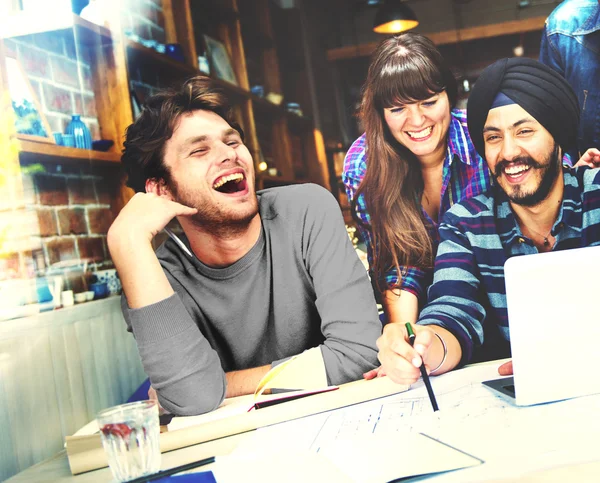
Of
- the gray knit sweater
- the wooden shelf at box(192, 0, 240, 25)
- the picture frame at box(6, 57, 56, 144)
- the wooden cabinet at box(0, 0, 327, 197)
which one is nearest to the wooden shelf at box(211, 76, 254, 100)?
the wooden cabinet at box(0, 0, 327, 197)

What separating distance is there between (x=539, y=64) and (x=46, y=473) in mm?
1951

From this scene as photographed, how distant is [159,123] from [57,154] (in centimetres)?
36

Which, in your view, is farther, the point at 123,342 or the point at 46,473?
the point at 123,342

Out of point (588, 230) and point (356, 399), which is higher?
point (588, 230)

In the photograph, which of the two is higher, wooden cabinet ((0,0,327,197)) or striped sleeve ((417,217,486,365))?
wooden cabinet ((0,0,327,197))

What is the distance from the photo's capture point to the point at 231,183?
2133mm

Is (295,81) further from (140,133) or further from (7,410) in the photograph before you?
(7,410)

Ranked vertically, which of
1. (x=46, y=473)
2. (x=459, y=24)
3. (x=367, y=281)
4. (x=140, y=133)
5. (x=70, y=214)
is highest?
(x=459, y=24)

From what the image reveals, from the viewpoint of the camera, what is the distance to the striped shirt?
212cm

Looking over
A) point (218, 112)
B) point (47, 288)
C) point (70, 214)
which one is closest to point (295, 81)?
point (218, 112)

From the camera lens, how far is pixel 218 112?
2.19m

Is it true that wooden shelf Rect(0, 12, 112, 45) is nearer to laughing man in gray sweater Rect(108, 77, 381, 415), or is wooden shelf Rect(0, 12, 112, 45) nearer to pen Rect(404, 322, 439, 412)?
laughing man in gray sweater Rect(108, 77, 381, 415)

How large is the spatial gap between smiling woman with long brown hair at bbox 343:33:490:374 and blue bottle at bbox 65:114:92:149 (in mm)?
1006

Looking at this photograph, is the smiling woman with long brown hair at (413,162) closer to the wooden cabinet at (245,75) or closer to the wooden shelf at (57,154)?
the wooden cabinet at (245,75)
